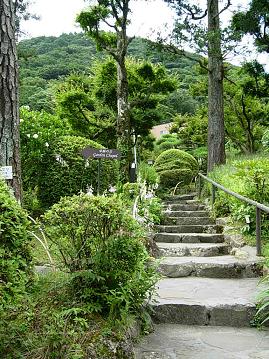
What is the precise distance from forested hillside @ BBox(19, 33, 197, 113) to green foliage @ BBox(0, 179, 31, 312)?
19.4 m

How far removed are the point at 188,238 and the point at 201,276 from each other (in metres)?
1.56

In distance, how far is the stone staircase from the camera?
3973 millimetres

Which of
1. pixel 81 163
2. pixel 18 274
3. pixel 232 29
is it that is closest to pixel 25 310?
pixel 18 274

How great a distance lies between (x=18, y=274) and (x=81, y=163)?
237 inches

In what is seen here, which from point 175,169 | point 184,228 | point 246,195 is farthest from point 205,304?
point 175,169

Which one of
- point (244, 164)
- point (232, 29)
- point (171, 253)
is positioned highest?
point (232, 29)

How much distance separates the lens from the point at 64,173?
8.29 meters

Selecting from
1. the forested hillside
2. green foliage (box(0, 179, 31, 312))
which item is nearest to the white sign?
green foliage (box(0, 179, 31, 312))

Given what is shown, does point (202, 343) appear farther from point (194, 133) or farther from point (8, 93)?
point (194, 133)

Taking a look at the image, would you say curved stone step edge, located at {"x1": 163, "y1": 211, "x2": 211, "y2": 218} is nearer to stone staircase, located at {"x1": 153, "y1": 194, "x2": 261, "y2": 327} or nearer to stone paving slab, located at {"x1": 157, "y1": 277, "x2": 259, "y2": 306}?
stone staircase, located at {"x1": 153, "y1": 194, "x2": 261, "y2": 327}

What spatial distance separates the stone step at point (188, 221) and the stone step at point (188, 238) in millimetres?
769

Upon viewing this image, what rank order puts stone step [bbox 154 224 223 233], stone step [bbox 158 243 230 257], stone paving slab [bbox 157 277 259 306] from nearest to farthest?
stone paving slab [bbox 157 277 259 306] < stone step [bbox 158 243 230 257] < stone step [bbox 154 224 223 233]

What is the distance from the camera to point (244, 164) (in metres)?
8.61

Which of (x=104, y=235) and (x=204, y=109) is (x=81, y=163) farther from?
(x=204, y=109)
